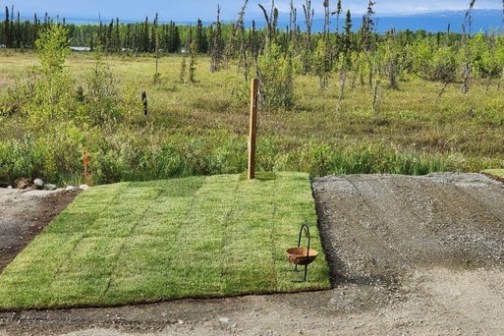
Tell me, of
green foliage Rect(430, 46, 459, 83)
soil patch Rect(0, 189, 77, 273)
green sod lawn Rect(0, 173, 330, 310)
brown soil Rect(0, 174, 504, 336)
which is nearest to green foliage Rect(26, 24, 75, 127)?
soil patch Rect(0, 189, 77, 273)

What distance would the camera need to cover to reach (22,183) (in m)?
12.3

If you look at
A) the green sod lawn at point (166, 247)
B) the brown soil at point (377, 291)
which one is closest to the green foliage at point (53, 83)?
the green sod lawn at point (166, 247)

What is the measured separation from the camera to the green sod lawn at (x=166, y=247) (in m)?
7.68

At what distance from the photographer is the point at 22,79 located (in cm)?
3012

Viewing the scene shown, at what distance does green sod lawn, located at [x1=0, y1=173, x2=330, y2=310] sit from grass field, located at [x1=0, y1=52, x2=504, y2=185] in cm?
231

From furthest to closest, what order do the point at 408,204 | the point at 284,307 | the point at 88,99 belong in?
the point at 88,99
the point at 408,204
the point at 284,307

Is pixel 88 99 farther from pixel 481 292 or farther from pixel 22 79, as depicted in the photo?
pixel 481 292

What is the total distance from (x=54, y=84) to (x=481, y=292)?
34.6 feet

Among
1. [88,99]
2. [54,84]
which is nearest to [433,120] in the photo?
[88,99]

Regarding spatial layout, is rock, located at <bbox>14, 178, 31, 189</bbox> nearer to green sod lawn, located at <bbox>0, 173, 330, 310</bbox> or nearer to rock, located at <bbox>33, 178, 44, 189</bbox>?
rock, located at <bbox>33, 178, 44, 189</bbox>

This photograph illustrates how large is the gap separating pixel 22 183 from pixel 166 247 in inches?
188

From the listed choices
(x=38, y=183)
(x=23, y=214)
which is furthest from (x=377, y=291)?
(x=38, y=183)

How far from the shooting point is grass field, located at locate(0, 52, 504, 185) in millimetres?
13539

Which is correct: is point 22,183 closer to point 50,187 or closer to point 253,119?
point 50,187
